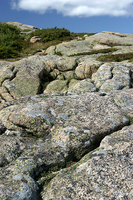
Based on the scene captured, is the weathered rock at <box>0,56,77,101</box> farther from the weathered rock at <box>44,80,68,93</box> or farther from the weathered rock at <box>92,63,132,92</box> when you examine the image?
the weathered rock at <box>92,63,132,92</box>

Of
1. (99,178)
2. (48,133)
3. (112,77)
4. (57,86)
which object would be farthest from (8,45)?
(99,178)

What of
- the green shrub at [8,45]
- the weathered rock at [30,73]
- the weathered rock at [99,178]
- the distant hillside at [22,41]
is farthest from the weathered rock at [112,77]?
the green shrub at [8,45]

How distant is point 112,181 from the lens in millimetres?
4930

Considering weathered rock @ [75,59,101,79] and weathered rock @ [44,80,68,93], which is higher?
weathered rock @ [75,59,101,79]

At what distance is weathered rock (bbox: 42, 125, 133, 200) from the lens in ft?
15.4

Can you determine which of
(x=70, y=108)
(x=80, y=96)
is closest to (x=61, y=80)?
(x=80, y=96)

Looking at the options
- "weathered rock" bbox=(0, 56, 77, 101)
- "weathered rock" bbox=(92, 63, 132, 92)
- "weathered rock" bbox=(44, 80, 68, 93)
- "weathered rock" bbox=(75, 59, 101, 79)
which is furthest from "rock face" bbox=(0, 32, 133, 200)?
"weathered rock" bbox=(75, 59, 101, 79)

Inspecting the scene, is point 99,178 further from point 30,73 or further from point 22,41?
point 22,41

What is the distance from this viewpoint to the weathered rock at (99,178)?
4685 millimetres

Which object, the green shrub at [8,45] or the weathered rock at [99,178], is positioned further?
the green shrub at [8,45]

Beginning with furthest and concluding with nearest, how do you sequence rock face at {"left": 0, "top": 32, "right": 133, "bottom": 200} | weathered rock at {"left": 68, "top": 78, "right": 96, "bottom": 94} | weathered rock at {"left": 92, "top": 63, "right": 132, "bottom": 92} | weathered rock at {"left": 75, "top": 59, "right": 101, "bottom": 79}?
weathered rock at {"left": 75, "top": 59, "right": 101, "bottom": 79} → weathered rock at {"left": 92, "top": 63, "right": 132, "bottom": 92} → weathered rock at {"left": 68, "top": 78, "right": 96, "bottom": 94} → rock face at {"left": 0, "top": 32, "right": 133, "bottom": 200}

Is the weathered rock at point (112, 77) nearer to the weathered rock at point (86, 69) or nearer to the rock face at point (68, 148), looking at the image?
the weathered rock at point (86, 69)

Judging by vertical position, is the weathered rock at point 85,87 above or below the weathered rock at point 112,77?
below

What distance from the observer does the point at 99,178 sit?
16.4 ft
